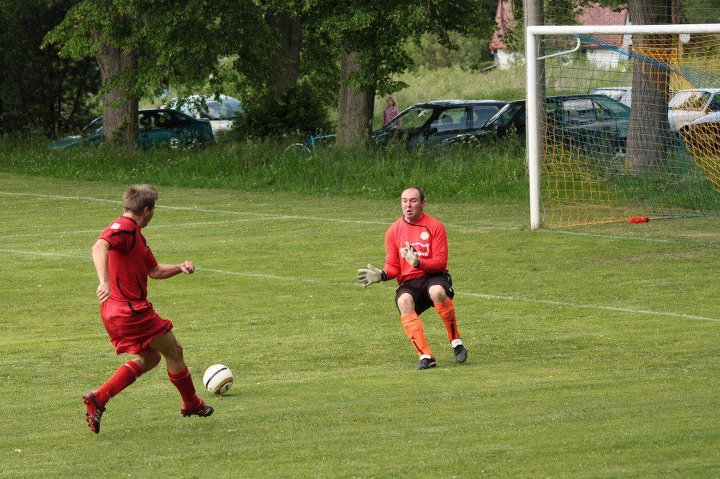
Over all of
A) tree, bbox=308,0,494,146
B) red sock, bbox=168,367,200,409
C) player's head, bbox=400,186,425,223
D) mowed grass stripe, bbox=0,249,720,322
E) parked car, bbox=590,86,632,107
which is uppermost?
tree, bbox=308,0,494,146

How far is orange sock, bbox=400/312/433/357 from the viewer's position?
10.9 metres

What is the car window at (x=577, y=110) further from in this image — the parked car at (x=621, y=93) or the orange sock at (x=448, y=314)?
the orange sock at (x=448, y=314)

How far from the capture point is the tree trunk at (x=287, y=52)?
118 ft

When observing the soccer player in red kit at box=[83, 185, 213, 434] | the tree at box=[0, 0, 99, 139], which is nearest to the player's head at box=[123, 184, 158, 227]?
the soccer player in red kit at box=[83, 185, 213, 434]

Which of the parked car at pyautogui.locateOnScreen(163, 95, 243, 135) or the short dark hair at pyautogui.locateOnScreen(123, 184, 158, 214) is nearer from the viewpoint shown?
the short dark hair at pyautogui.locateOnScreen(123, 184, 158, 214)

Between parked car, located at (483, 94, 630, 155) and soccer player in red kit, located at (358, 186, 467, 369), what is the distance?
11777 mm

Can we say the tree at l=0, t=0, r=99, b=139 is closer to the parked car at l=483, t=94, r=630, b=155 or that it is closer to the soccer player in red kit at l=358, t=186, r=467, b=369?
the parked car at l=483, t=94, r=630, b=155

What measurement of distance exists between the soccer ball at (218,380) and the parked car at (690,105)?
45.5 feet

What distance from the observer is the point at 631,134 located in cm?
2389

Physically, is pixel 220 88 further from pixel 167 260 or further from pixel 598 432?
pixel 598 432

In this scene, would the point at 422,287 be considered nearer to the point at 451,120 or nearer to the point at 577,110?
the point at 577,110

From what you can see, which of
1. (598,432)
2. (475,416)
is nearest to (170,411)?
(475,416)

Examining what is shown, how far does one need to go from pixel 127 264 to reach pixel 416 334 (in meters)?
3.07

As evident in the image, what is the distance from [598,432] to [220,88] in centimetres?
2621
